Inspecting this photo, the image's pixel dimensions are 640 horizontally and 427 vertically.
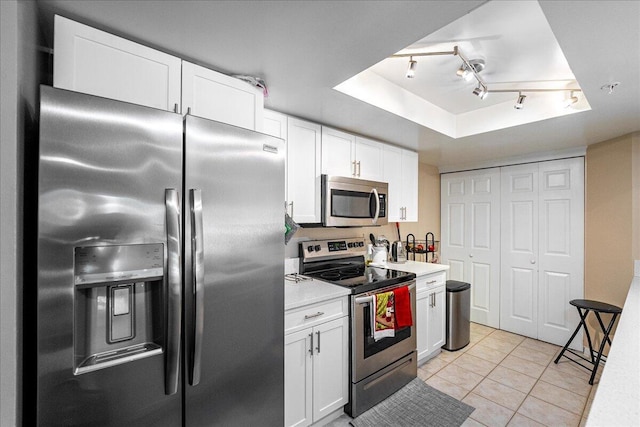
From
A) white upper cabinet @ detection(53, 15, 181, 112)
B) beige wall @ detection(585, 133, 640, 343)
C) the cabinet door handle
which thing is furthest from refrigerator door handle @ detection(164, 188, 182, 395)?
beige wall @ detection(585, 133, 640, 343)

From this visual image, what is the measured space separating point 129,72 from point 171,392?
1350mm

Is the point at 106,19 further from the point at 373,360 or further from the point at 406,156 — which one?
the point at 406,156

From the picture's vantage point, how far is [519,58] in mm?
1870

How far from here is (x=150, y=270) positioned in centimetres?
106

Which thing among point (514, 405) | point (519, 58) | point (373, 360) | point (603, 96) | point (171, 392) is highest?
point (519, 58)

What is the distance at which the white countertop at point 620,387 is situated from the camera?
747 mm

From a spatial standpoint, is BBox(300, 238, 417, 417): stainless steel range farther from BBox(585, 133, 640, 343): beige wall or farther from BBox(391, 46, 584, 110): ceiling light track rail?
BBox(585, 133, 640, 343): beige wall

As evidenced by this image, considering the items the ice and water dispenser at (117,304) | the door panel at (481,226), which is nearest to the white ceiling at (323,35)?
the ice and water dispenser at (117,304)

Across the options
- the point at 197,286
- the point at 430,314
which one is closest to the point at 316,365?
the point at 197,286

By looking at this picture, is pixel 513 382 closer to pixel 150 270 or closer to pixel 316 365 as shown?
pixel 316 365

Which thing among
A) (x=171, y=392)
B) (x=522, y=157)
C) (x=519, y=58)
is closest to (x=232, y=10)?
(x=171, y=392)

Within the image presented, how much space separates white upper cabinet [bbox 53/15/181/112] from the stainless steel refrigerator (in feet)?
0.94

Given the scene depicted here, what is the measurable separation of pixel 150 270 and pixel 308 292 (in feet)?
3.74

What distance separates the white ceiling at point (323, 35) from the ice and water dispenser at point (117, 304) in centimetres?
96
